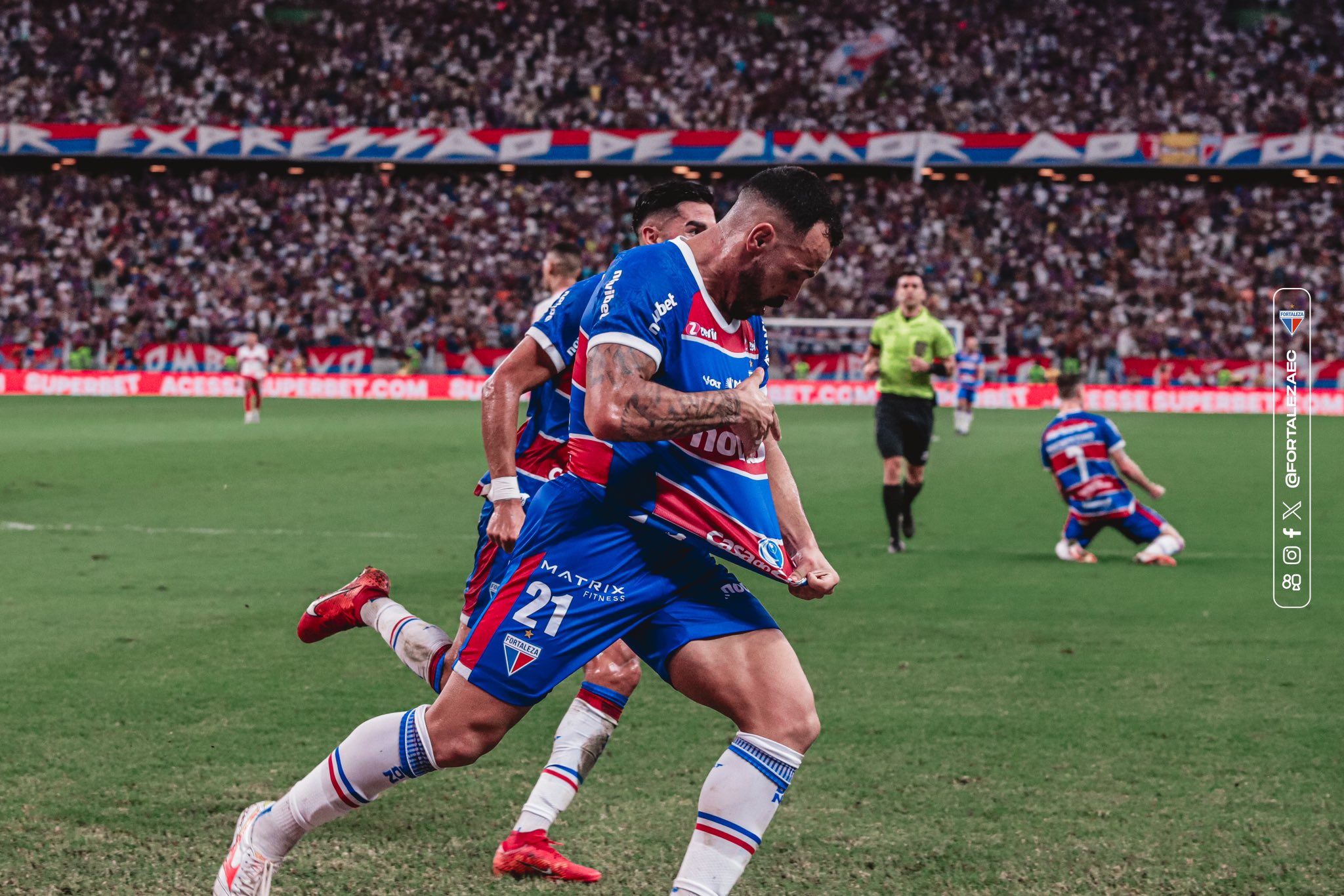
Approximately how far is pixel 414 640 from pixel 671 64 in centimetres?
3994

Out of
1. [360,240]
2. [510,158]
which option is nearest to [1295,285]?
[510,158]

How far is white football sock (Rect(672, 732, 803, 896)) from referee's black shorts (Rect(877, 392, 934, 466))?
838 cm

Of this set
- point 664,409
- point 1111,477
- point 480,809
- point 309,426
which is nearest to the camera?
point 664,409

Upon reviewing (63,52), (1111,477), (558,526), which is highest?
(63,52)

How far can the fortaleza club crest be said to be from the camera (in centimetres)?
335

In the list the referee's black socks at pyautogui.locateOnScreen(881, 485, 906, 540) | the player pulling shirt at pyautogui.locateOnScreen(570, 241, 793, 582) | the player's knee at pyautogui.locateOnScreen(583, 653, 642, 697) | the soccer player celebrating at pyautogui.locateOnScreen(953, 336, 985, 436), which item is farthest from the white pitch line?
the soccer player celebrating at pyautogui.locateOnScreen(953, 336, 985, 436)

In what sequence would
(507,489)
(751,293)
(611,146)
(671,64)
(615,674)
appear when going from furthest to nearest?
(671,64) < (611,146) < (615,674) < (507,489) < (751,293)

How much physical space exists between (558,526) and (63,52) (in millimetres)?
44790

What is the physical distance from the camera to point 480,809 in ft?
15.2

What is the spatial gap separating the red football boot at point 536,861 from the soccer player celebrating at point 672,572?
2.22 ft

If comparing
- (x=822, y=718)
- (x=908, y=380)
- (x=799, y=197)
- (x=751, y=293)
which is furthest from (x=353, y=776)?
(x=908, y=380)

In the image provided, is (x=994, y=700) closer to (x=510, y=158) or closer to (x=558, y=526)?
(x=558, y=526)

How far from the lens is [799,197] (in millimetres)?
3391

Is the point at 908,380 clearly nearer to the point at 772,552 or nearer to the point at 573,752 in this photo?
the point at 573,752
